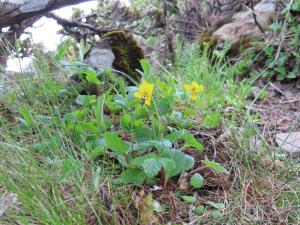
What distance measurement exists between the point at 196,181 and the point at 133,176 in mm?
231

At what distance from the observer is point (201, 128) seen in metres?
1.80

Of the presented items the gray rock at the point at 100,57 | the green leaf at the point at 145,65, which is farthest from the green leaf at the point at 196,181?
the gray rock at the point at 100,57

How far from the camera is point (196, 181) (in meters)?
1.39

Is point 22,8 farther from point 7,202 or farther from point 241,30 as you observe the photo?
point 241,30

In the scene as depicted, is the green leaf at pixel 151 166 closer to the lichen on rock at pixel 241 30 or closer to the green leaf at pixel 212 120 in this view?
the green leaf at pixel 212 120

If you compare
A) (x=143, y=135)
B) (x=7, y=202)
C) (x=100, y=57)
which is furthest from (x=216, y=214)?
(x=100, y=57)

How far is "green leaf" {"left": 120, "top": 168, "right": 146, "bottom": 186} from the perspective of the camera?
4.35 feet

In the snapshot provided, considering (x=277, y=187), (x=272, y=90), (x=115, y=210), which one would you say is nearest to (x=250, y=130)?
(x=277, y=187)

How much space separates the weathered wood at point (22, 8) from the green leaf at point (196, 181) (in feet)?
4.64

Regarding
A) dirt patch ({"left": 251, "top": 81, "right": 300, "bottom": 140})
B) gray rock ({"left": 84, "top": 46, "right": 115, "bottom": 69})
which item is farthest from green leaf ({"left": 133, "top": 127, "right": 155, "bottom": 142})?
gray rock ({"left": 84, "top": 46, "right": 115, "bottom": 69})

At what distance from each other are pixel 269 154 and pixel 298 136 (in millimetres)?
537

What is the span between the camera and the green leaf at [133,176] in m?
1.33

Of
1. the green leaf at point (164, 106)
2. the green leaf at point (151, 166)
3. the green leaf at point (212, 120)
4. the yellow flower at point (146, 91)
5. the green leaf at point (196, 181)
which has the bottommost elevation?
the green leaf at point (196, 181)

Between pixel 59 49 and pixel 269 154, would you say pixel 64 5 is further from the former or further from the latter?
pixel 269 154
